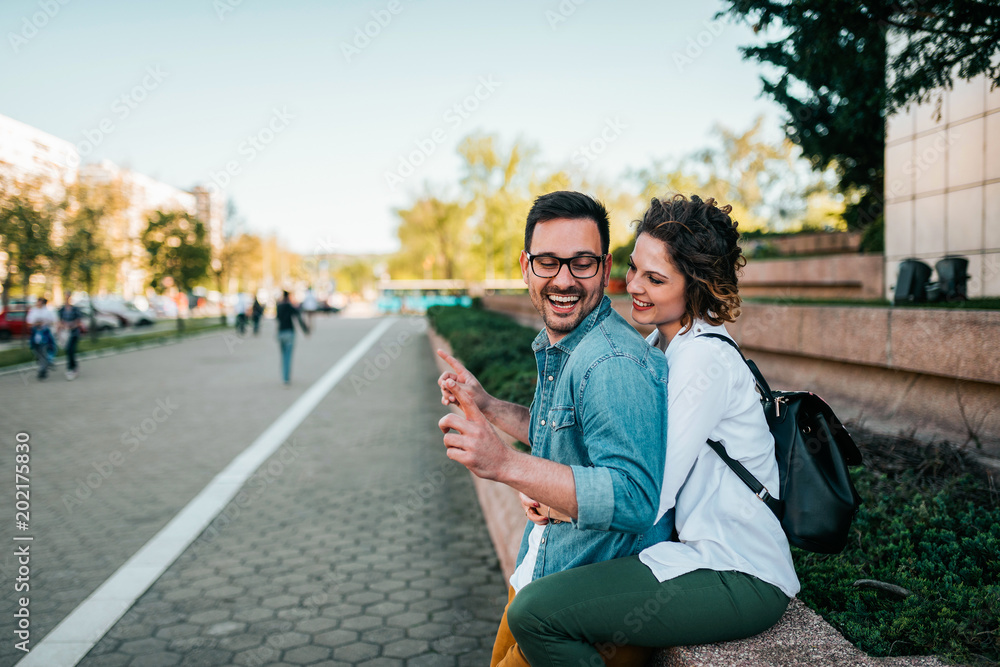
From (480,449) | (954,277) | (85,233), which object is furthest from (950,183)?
(85,233)

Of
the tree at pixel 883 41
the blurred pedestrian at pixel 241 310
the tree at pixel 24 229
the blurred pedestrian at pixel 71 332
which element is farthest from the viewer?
the blurred pedestrian at pixel 241 310

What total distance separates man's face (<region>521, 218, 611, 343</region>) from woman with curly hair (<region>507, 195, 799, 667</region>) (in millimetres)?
282

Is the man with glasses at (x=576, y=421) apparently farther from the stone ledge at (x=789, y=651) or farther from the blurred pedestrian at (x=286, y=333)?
the blurred pedestrian at (x=286, y=333)

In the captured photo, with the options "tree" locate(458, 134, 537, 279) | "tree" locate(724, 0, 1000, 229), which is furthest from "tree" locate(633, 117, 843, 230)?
"tree" locate(724, 0, 1000, 229)

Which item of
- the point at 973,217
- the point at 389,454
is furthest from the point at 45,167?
the point at 973,217

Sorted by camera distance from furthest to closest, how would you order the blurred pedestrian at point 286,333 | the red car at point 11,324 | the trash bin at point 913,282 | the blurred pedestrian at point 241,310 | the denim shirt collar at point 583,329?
the blurred pedestrian at point 241,310 < the red car at point 11,324 < the blurred pedestrian at point 286,333 < the trash bin at point 913,282 < the denim shirt collar at point 583,329

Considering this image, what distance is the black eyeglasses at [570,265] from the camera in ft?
6.66

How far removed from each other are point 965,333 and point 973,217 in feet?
12.0

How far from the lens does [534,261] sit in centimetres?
207

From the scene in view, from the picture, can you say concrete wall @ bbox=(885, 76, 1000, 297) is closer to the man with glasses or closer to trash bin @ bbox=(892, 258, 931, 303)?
trash bin @ bbox=(892, 258, 931, 303)

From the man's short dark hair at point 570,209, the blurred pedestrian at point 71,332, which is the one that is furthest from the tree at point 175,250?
the man's short dark hair at point 570,209

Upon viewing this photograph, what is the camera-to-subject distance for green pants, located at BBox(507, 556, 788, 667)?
1.79 metres

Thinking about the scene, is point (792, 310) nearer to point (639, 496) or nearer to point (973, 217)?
point (973, 217)

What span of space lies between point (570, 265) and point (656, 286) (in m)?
0.28
